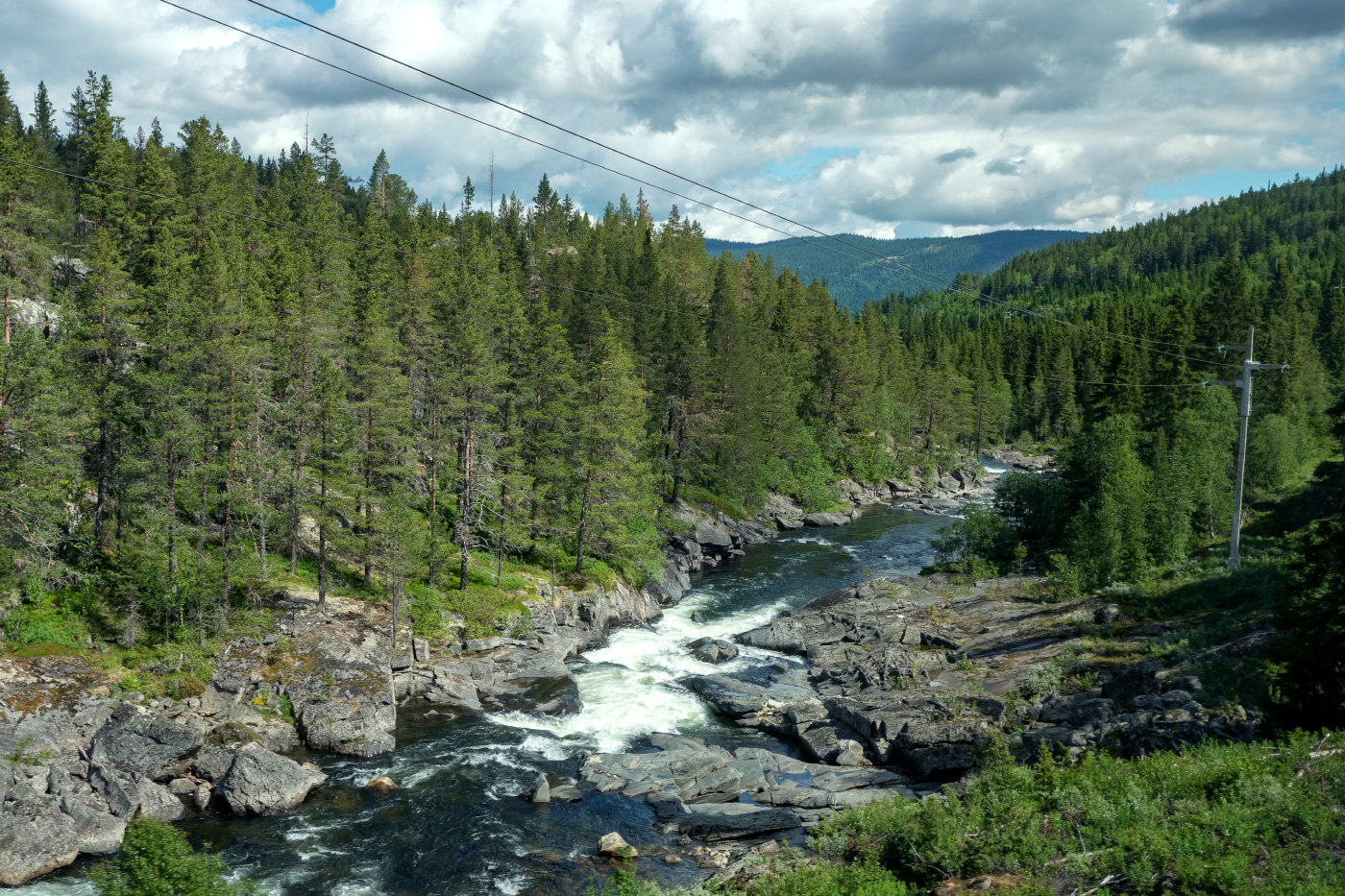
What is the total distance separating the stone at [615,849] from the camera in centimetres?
2069

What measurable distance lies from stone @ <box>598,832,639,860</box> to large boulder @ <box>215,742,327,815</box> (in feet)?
29.5

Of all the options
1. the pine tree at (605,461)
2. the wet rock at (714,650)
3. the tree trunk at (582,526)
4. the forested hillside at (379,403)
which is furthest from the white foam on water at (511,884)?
the pine tree at (605,461)

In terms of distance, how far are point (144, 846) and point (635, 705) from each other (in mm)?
19269

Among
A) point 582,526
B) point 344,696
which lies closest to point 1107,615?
point 582,526

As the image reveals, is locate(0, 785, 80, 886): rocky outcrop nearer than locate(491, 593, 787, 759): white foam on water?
Yes

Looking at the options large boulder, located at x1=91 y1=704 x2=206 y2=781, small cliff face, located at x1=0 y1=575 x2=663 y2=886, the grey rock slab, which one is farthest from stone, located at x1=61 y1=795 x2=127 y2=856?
the grey rock slab

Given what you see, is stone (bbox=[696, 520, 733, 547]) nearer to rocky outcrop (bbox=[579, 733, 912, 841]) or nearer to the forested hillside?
the forested hillside

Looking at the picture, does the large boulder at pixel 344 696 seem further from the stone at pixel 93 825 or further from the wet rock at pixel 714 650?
the wet rock at pixel 714 650

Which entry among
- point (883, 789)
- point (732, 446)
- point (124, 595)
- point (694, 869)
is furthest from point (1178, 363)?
point (124, 595)

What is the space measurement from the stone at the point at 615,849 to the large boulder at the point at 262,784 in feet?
29.5

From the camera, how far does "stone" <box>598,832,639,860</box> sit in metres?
20.7

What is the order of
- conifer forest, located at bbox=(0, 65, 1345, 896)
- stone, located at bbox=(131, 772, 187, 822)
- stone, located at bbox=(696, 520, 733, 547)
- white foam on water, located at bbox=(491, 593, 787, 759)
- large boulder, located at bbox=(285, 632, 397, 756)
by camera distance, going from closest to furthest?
conifer forest, located at bbox=(0, 65, 1345, 896) → stone, located at bbox=(131, 772, 187, 822) → large boulder, located at bbox=(285, 632, 397, 756) → white foam on water, located at bbox=(491, 593, 787, 759) → stone, located at bbox=(696, 520, 733, 547)

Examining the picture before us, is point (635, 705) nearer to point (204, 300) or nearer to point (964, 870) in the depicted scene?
point (964, 870)

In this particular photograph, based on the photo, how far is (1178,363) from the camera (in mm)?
53219
